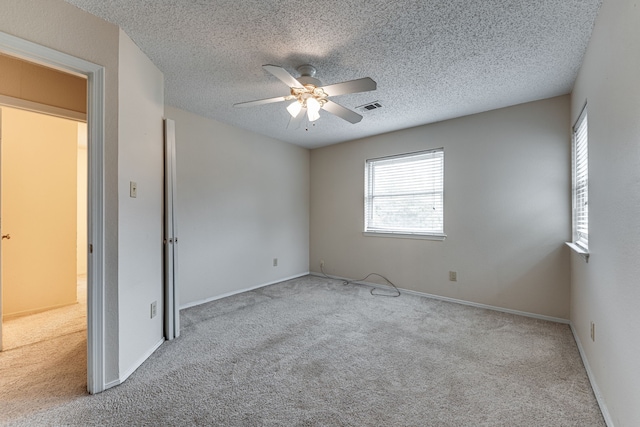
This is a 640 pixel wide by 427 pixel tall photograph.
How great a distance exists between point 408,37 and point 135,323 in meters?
2.87

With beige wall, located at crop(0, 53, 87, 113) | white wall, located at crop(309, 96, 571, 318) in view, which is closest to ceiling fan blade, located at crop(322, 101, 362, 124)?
white wall, located at crop(309, 96, 571, 318)

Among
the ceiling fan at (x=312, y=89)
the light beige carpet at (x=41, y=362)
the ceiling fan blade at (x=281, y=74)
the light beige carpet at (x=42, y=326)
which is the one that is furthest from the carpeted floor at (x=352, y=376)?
the ceiling fan blade at (x=281, y=74)

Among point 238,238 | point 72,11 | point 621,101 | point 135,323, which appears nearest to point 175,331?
point 135,323

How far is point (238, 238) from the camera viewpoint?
3.98 metres

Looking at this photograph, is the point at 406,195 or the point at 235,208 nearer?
the point at 235,208

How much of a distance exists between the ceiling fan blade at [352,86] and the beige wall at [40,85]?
2.52 meters

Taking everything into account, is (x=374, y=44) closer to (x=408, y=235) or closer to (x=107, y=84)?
(x=107, y=84)

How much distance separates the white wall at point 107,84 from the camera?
1.63 metres

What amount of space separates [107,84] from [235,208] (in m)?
2.29

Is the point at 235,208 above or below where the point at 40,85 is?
below

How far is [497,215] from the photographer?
3.24 meters

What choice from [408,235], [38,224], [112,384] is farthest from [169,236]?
[408,235]

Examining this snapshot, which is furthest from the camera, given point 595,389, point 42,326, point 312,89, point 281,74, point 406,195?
point 406,195

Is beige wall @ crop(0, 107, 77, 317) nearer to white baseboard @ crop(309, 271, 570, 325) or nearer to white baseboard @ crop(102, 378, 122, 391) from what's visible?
white baseboard @ crop(102, 378, 122, 391)
